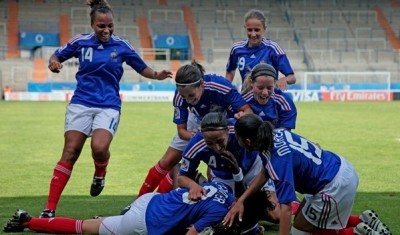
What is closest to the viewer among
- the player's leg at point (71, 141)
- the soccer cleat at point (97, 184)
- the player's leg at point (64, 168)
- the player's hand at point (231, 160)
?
the player's hand at point (231, 160)

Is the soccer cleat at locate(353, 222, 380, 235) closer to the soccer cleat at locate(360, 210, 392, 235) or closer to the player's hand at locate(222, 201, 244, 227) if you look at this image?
the soccer cleat at locate(360, 210, 392, 235)

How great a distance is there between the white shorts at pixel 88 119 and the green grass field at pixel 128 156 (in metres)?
0.86

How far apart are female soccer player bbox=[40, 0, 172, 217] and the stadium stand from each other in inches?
1371

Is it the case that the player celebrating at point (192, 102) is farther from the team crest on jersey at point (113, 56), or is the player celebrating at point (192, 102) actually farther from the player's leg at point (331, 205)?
the player's leg at point (331, 205)

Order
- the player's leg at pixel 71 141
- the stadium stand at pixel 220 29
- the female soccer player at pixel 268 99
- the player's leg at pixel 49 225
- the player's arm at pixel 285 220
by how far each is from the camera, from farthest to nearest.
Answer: the stadium stand at pixel 220 29, the player's leg at pixel 71 141, the female soccer player at pixel 268 99, the player's leg at pixel 49 225, the player's arm at pixel 285 220

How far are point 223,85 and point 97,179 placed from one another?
1.97 metres

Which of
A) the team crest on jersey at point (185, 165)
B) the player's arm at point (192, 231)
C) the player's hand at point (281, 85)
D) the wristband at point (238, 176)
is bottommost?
the player's arm at point (192, 231)

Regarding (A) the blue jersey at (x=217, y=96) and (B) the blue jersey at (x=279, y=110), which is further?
(B) the blue jersey at (x=279, y=110)

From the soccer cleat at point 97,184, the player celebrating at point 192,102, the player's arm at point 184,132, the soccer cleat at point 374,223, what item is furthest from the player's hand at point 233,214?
the soccer cleat at point 97,184

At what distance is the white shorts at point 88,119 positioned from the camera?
7918 mm

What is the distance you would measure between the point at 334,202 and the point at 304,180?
12.2 inches

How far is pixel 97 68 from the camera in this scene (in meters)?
8.03

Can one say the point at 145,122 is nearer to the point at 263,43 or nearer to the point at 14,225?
the point at 263,43

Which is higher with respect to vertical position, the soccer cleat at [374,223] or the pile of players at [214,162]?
the pile of players at [214,162]
